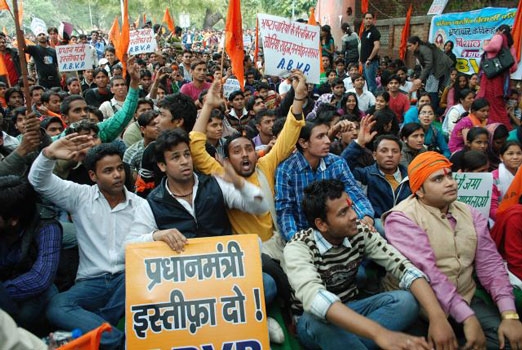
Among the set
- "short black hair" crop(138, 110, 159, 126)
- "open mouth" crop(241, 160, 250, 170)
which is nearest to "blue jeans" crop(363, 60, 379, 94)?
"short black hair" crop(138, 110, 159, 126)

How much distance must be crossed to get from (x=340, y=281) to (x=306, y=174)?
1137mm

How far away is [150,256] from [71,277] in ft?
3.31

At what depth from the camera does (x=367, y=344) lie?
260cm

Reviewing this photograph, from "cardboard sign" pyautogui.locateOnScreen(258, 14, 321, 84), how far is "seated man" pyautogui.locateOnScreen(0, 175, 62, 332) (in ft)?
10.2

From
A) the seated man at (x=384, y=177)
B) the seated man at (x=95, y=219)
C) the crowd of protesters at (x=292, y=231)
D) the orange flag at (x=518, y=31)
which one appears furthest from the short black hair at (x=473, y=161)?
the orange flag at (x=518, y=31)

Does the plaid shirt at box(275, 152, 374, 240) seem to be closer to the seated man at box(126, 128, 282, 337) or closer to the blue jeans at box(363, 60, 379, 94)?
the seated man at box(126, 128, 282, 337)

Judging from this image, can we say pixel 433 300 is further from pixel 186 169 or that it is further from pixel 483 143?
pixel 483 143

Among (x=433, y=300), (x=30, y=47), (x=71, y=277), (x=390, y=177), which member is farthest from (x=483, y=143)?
(x=30, y=47)

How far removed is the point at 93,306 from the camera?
2.85 meters

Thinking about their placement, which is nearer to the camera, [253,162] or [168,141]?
[168,141]

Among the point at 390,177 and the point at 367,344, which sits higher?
the point at 390,177

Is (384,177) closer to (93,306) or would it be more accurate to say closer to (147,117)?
(147,117)

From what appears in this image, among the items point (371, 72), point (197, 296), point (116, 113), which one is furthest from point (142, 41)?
point (197, 296)

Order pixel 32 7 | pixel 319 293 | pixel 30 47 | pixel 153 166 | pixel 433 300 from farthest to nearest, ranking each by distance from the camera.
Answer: pixel 32 7
pixel 30 47
pixel 153 166
pixel 433 300
pixel 319 293
